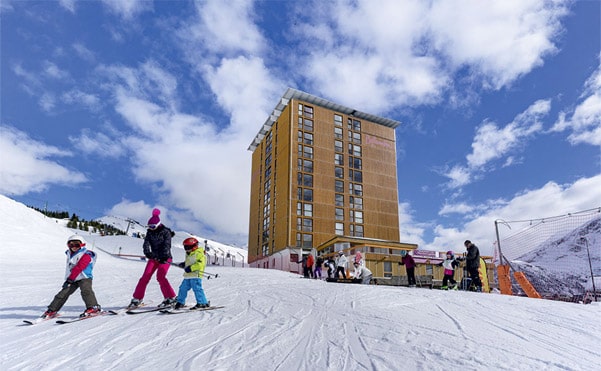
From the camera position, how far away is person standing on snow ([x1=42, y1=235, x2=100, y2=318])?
612 cm

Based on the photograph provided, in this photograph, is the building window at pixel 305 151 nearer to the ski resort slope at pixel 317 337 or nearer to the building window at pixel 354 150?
the building window at pixel 354 150

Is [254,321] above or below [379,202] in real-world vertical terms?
below

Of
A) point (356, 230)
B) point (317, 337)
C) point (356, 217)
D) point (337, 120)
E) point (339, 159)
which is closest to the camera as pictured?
point (317, 337)

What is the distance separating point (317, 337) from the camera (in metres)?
4.59

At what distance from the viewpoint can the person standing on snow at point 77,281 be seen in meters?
6.12

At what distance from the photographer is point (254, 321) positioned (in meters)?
5.59

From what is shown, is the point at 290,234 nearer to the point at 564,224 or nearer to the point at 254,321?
the point at 564,224

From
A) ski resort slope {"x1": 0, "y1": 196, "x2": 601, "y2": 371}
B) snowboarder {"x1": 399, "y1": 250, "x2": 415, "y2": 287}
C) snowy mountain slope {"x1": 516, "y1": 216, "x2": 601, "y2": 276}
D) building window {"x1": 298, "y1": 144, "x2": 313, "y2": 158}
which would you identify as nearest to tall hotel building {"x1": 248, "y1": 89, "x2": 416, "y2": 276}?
building window {"x1": 298, "y1": 144, "x2": 313, "y2": 158}

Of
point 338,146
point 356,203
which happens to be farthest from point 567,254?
point 338,146

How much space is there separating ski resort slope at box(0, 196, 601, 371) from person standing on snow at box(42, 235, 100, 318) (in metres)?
0.41

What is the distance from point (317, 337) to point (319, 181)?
45.0m

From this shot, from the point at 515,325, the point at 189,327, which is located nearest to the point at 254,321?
the point at 189,327

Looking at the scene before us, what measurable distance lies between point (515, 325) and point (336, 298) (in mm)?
3765

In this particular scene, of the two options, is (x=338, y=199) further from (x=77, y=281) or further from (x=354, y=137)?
(x=77, y=281)
